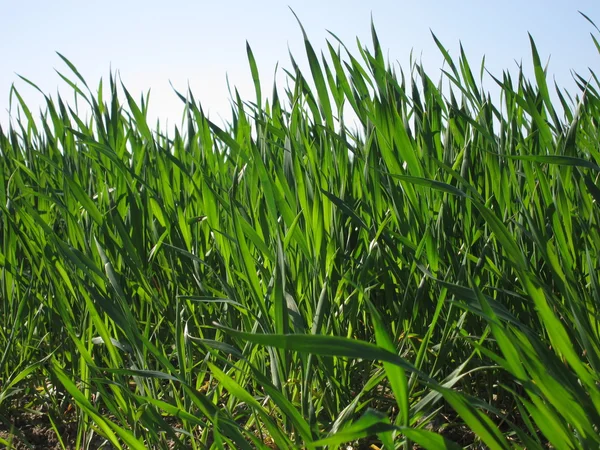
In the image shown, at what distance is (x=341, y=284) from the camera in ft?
3.11

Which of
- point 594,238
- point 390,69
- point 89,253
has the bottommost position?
point 594,238

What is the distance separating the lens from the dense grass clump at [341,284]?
2.46 ft

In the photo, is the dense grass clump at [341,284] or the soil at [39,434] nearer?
the dense grass clump at [341,284]

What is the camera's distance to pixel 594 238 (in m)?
0.87

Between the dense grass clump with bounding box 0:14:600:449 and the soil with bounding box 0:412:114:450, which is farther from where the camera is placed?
the soil with bounding box 0:412:114:450

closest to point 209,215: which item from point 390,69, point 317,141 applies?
point 317,141

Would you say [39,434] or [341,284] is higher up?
[341,284]

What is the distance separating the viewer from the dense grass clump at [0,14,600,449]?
0.75 meters

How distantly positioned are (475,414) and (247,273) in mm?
411

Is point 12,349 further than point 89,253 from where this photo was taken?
Yes

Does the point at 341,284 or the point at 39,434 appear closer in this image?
the point at 341,284

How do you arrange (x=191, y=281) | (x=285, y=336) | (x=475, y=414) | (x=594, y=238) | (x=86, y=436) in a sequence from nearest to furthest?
(x=285, y=336), (x=475, y=414), (x=594, y=238), (x=86, y=436), (x=191, y=281)

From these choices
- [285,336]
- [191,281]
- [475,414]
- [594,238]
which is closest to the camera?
[285,336]

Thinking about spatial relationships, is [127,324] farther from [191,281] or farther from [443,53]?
[443,53]
